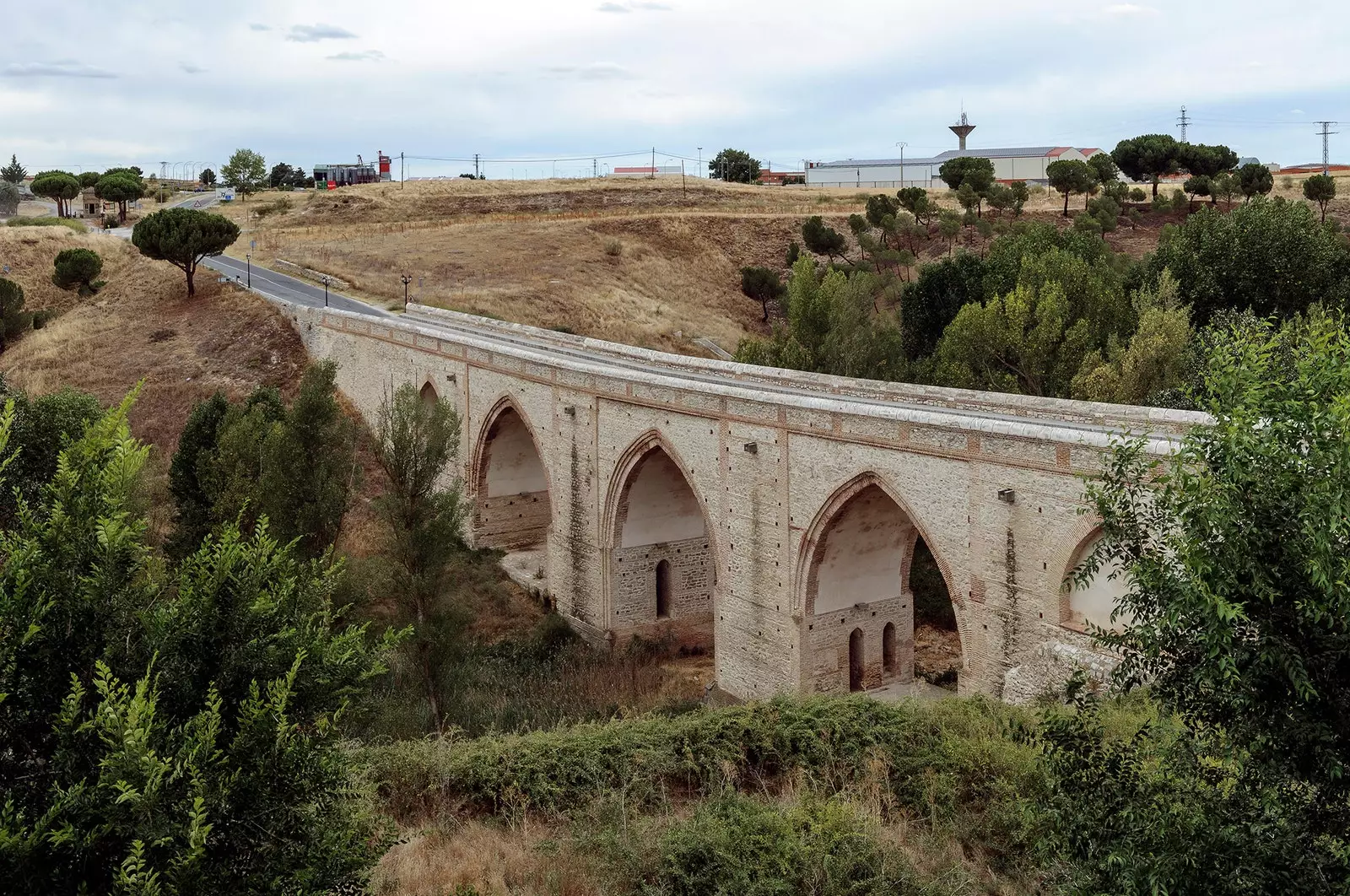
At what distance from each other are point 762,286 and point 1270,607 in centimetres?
6098

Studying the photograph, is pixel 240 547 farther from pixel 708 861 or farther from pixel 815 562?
pixel 815 562

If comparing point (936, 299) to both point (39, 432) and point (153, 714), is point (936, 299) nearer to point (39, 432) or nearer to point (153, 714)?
point (39, 432)

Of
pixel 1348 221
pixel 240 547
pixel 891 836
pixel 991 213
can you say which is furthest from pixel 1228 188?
pixel 240 547

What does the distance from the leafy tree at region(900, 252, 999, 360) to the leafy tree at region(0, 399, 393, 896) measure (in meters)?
39.8

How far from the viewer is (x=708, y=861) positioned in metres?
11.3

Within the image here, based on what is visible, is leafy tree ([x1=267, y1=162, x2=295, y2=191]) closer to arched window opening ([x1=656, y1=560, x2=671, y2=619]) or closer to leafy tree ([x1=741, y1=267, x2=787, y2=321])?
leafy tree ([x1=741, y1=267, x2=787, y2=321])

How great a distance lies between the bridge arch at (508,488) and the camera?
31531 mm

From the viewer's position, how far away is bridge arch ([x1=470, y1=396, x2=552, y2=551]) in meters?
31.5

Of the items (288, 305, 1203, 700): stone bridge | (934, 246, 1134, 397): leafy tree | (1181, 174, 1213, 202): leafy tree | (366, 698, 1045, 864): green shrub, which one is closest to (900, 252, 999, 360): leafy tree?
(934, 246, 1134, 397): leafy tree

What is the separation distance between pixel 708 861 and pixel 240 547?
5654 mm

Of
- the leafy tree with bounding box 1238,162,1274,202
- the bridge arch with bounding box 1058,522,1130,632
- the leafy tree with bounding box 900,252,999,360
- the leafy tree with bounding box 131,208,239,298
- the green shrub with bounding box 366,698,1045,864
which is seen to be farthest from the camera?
the leafy tree with bounding box 1238,162,1274,202

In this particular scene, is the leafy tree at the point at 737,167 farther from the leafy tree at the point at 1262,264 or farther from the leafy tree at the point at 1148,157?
the leafy tree at the point at 1262,264

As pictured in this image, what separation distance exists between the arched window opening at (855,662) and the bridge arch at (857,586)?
33 mm

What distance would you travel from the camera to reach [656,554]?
1045 inches
